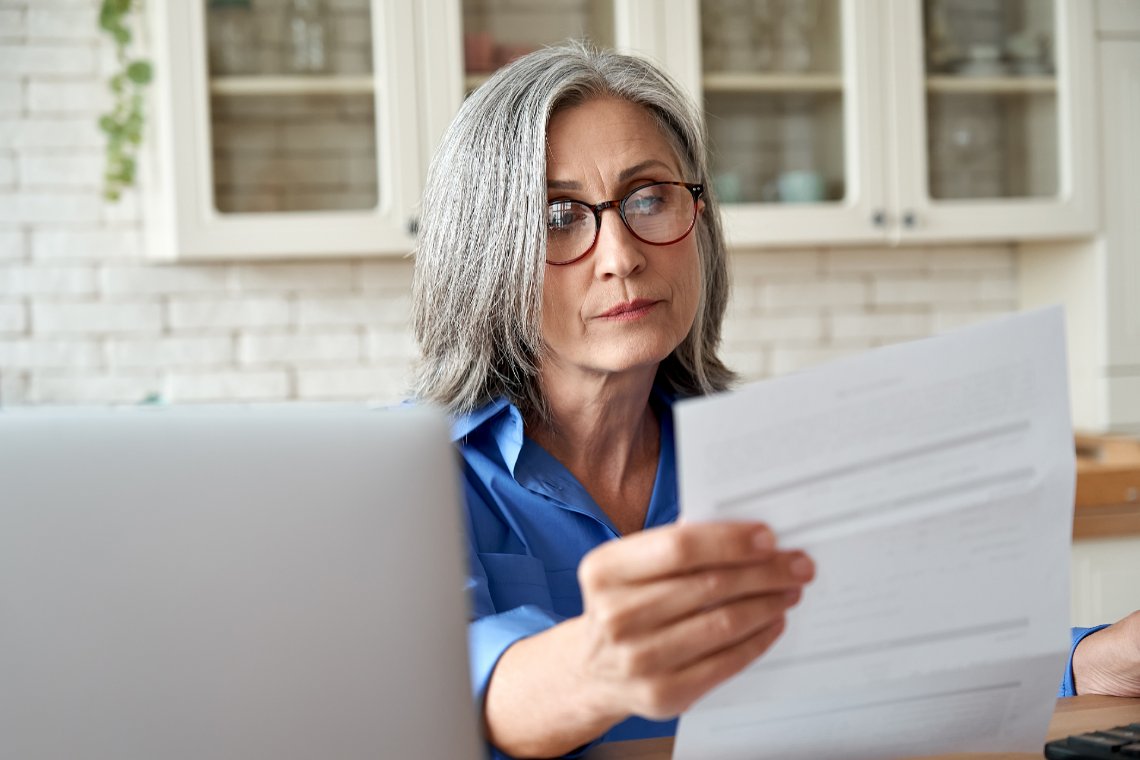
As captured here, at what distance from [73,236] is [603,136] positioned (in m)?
1.85

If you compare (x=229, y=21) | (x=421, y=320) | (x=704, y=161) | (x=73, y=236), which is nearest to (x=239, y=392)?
(x=73, y=236)

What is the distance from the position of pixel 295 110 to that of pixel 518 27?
0.55 metres

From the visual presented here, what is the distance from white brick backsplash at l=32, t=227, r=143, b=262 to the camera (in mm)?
2711

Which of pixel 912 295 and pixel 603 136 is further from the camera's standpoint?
pixel 912 295

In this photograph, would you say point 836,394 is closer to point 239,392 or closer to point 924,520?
point 924,520

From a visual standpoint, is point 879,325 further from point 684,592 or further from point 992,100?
point 684,592

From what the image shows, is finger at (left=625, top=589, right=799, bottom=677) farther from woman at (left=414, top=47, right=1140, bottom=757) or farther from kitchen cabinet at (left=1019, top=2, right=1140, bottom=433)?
kitchen cabinet at (left=1019, top=2, right=1140, bottom=433)

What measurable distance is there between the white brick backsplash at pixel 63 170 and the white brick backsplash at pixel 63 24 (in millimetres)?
268

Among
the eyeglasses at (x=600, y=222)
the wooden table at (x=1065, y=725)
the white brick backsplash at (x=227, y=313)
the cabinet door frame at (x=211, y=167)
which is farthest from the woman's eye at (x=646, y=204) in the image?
the white brick backsplash at (x=227, y=313)

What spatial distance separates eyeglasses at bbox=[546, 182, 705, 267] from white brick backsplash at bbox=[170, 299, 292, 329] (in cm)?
166

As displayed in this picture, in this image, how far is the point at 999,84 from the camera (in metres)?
2.92

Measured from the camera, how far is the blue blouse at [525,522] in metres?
1.17

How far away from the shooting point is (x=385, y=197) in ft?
8.52

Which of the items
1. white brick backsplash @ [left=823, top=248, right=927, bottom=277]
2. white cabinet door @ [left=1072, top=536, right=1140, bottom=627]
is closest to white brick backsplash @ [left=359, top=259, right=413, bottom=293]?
white brick backsplash @ [left=823, top=248, right=927, bottom=277]
